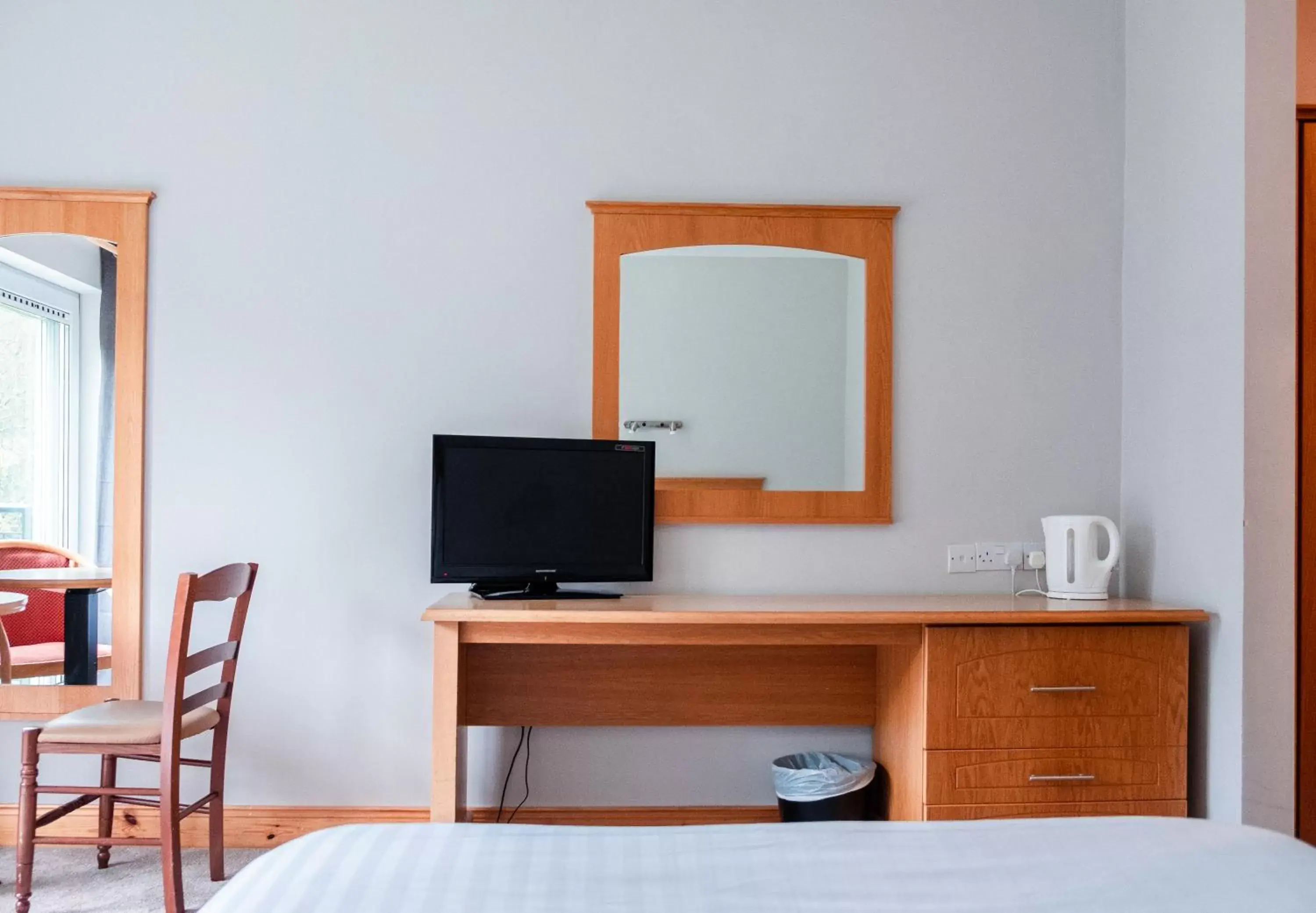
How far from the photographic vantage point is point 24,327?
283 cm

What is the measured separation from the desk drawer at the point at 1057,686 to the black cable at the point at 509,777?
118 centimetres

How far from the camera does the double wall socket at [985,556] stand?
9.46 ft

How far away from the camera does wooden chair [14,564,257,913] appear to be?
2.26m

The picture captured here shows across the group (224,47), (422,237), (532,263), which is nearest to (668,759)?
(532,263)

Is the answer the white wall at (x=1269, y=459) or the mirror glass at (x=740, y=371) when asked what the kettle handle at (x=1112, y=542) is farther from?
the mirror glass at (x=740, y=371)

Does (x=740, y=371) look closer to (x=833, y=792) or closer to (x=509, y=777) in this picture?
(x=833, y=792)

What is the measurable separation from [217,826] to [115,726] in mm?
410

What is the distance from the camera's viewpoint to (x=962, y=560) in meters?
2.88

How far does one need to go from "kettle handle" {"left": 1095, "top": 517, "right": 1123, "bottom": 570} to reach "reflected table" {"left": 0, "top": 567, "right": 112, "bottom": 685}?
9.23 ft

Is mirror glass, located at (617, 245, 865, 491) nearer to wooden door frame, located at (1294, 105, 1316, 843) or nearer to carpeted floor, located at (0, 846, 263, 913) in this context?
wooden door frame, located at (1294, 105, 1316, 843)

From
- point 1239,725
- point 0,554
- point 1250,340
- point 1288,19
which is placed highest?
point 1288,19

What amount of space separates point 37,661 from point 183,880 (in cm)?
80

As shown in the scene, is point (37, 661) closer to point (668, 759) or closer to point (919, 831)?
point (668, 759)

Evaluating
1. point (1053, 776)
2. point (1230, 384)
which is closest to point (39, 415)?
point (1053, 776)
